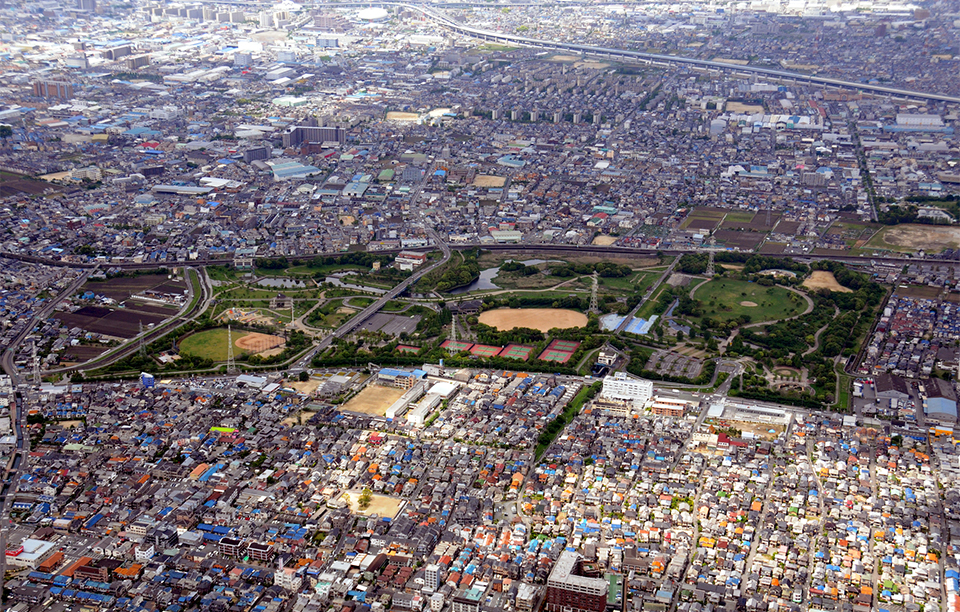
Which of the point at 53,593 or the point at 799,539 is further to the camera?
the point at 799,539

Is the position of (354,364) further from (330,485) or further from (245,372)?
(330,485)

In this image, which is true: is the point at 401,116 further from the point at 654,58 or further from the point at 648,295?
the point at 648,295

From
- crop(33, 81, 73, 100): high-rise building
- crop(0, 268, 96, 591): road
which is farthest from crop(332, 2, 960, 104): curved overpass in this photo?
crop(0, 268, 96, 591): road

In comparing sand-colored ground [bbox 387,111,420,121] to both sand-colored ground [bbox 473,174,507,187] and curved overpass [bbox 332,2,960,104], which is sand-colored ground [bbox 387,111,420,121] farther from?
curved overpass [bbox 332,2,960,104]

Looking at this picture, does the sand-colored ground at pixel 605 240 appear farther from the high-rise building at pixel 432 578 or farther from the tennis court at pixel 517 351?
the high-rise building at pixel 432 578

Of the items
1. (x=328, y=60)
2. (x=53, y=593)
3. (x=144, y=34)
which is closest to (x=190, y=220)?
(x=53, y=593)

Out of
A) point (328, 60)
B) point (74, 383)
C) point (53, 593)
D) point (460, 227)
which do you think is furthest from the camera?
point (328, 60)

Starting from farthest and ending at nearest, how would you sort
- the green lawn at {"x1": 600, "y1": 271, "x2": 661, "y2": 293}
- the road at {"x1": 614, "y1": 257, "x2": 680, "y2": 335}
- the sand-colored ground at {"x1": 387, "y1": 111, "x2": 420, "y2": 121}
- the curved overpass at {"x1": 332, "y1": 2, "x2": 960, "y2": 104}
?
the curved overpass at {"x1": 332, "y1": 2, "x2": 960, "y2": 104}
the sand-colored ground at {"x1": 387, "y1": 111, "x2": 420, "y2": 121}
the green lawn at {"x1": 600, "y1": 271, "x2": 661, "y2": 293}
the road at {"x1": 614, "y1": 257, "x2": 680, "y2": 335}
